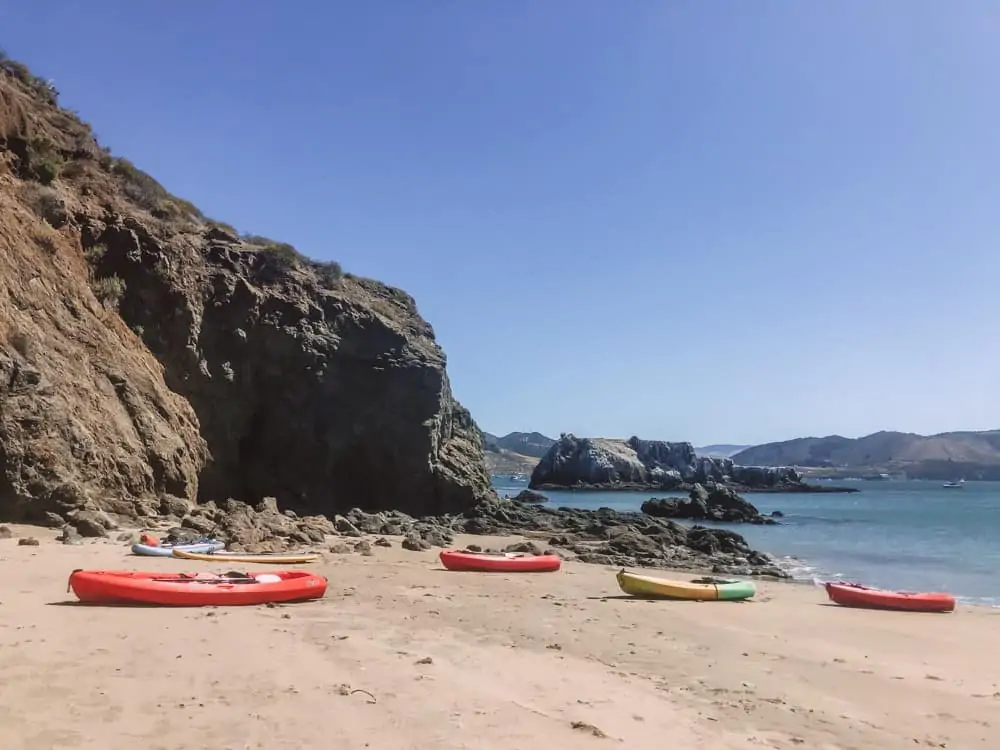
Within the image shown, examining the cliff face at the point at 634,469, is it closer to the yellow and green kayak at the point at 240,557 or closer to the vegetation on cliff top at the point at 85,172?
the vegetation on cliff top at the point at 85,172

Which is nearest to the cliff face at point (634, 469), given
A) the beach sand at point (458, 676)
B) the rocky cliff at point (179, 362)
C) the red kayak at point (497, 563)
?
the rocky cliff at point (179, 362)

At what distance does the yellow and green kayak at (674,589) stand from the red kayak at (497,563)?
3209 mm

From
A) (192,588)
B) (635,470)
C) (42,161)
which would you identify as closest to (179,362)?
(42,161)

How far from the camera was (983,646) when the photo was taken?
11.7 m

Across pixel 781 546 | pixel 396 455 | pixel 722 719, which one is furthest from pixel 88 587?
pixel 781 546

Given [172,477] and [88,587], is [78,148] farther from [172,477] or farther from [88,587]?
[88,587]

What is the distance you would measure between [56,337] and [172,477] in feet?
16.3

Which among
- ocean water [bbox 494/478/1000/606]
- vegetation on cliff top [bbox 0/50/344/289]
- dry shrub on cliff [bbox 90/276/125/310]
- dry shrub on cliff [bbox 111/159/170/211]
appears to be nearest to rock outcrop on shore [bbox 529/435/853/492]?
ocean water [bbox 494/478/1000/606]

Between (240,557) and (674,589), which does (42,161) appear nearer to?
(240,557)

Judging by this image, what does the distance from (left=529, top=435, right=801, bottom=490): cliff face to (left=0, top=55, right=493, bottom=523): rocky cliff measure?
6873cm

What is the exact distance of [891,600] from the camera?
15.3 m

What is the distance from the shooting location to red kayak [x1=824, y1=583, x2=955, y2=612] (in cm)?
1521

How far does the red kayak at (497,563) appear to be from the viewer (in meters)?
16.5

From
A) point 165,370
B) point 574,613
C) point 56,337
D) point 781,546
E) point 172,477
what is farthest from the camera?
point 781,546
